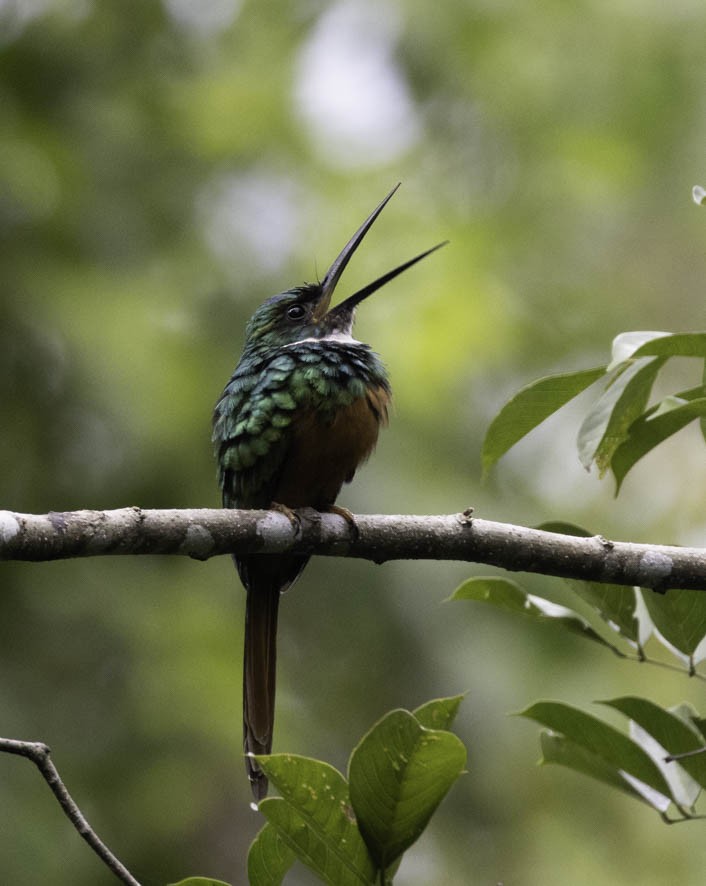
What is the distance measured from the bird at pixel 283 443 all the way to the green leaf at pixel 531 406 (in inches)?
21.1

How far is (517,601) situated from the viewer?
1721 millimetres

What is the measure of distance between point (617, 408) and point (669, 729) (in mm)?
453

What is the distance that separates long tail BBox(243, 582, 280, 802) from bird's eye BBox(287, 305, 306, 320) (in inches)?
34.6

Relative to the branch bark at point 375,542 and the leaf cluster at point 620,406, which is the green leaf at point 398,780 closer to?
the branch bark at point 375,542

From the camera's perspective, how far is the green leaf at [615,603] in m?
1.75

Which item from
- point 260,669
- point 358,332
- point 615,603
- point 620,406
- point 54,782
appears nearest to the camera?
point 54,782

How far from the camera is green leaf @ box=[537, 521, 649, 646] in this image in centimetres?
175

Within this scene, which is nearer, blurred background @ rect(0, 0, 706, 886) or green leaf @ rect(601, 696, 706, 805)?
green leaf @ rect(601, 696, 706, 805)

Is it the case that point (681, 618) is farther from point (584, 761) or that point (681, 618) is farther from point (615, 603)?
point (584, 761)

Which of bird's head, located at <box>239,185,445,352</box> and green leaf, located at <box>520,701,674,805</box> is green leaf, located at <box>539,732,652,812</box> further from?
bird's head, located at <box>239,185,445,352</box>

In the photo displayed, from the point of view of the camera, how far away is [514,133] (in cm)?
611

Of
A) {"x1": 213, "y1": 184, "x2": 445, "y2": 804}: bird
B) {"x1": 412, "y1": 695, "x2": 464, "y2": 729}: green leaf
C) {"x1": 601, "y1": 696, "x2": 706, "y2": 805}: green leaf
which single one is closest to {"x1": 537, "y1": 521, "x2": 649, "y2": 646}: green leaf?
{"x1": 601, "y1": 696, "x2": 706, "y2": 805}: green leaf

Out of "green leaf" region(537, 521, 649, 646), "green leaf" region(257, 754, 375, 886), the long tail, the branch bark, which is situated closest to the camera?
"green leaf" region(257, 754, 375, 886)

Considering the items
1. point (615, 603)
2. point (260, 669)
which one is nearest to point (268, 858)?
point (615, 603)
